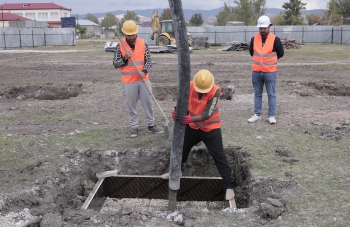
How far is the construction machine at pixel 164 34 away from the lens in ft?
84.0

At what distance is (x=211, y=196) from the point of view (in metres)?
5.57

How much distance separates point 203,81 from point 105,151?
7.41 feet

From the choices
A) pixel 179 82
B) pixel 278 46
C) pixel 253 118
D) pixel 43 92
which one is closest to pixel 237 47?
pixel 43 92

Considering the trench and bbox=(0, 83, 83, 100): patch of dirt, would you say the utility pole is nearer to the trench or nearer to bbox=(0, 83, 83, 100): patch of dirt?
the trench

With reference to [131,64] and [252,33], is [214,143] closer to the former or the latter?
[131,64]

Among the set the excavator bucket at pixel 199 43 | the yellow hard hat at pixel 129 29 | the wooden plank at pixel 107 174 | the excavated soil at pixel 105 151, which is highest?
the excavator bucket at pixel 199 43

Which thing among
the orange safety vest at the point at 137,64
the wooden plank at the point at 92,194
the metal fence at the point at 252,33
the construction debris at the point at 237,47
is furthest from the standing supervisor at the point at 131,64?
the metal fence at the point at 252,33

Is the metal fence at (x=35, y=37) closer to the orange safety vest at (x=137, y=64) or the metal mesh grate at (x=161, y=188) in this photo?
the orange safety vest at (x=137, y=64)

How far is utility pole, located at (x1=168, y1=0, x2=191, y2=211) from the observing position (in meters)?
3.63

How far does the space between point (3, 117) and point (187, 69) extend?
5.32 metres

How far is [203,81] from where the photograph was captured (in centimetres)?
430

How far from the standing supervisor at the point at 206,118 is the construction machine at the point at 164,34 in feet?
68.9

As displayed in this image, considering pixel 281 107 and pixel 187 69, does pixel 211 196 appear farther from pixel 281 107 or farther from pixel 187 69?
pixel 281 107

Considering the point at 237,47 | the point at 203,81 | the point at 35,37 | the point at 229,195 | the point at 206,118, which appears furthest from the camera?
the point at 35,37
